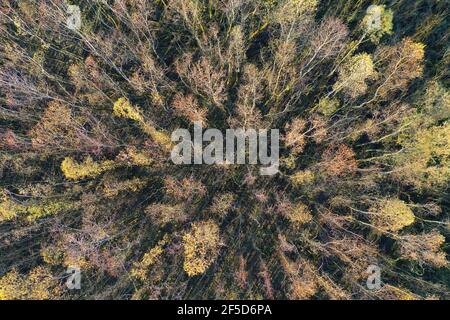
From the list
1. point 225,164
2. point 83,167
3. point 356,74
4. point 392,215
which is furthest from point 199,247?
point 356,74

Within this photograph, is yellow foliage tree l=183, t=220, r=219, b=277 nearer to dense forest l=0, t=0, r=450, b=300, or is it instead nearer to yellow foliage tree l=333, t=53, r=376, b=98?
dense forest l=0, t=0, r=450, b=300

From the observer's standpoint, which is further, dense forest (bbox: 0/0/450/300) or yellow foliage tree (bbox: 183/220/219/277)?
dense forest (bbox: 0/0/450/300)

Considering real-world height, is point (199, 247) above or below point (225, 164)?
below

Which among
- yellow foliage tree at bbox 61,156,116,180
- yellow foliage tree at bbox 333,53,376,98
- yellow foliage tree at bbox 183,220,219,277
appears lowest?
yellow foliage tree at bbox 183,220,219,277

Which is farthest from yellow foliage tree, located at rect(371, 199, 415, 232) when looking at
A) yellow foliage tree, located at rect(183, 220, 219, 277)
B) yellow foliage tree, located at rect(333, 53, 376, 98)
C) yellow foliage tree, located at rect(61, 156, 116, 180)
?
yellow foliage tree, located at rect(61, 156, 116, 180)

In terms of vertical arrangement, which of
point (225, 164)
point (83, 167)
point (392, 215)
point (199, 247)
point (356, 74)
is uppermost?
point (356, 74)

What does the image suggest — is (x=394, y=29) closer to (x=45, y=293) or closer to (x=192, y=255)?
(x=192, y=255)

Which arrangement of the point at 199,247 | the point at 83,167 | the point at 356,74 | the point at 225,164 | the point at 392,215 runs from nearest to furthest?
the point at 392,215, the point at 199,247, the point at 356,74, the point at 83,167, the point at 225,164

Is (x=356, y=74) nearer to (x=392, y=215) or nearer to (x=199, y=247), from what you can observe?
(x=392, y=215)
